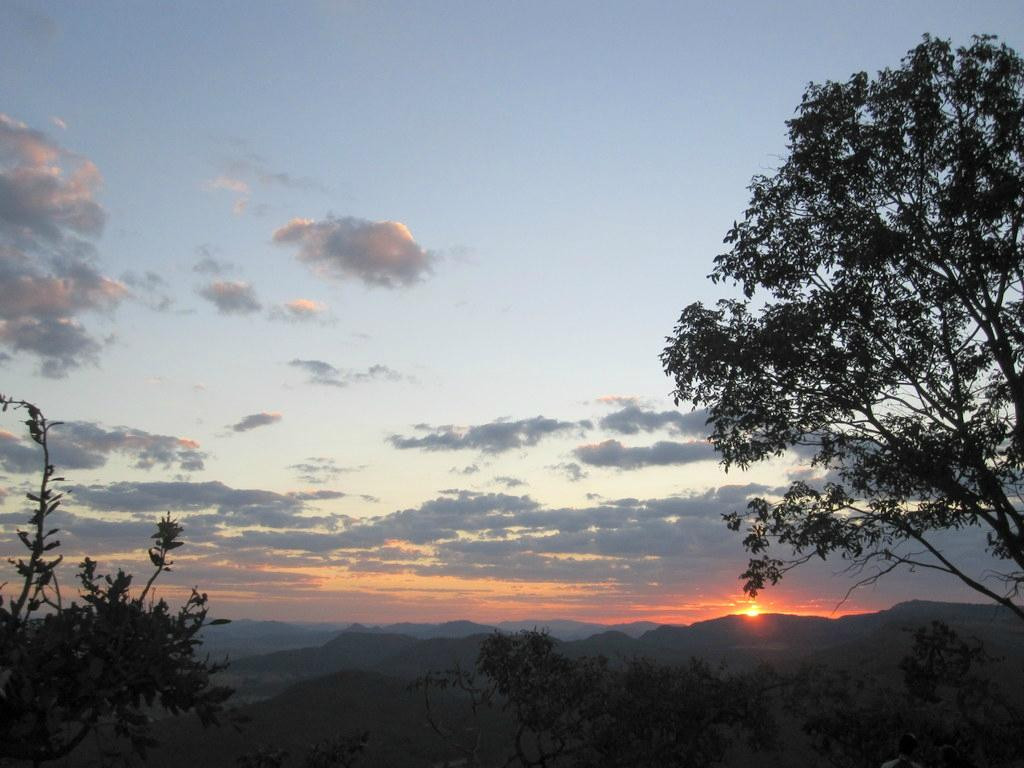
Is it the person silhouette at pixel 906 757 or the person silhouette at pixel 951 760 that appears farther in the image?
the person silhouette at pixel 951 760

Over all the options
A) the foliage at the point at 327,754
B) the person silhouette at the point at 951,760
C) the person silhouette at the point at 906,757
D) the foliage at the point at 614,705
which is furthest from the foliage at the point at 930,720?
the foliage at the point at 327,754

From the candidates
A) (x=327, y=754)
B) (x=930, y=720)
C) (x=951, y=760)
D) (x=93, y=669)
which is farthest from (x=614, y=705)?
(x=93, y=669)

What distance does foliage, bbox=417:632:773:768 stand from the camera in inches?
901

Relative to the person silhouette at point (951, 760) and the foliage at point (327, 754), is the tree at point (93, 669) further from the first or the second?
the foliage at point (327, 754)

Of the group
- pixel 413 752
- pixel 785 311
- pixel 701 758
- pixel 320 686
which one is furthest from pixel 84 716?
pixel 320 686

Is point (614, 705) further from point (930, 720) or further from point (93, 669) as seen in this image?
point (93, 669)

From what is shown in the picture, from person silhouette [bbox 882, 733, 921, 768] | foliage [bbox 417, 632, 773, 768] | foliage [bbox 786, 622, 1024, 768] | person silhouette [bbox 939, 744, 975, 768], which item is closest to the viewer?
person silhouette [bbox 882, 733, 921, 768]

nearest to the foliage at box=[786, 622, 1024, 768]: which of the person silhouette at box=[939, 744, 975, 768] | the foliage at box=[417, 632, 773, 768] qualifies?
the foliage at box=[417, 632, 773, 768]

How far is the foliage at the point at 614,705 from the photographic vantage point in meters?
22.9

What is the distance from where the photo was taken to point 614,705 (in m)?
23.7

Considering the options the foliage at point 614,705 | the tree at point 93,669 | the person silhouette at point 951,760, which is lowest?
the foliage at point 614,705

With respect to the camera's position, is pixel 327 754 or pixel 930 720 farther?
pixel 327 754

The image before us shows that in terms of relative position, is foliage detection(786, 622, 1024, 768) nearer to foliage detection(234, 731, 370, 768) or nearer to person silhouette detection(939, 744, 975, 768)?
person silhouette detection(939, 744, 975, 768)

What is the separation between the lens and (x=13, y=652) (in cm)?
609
